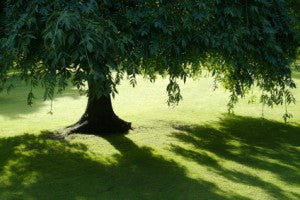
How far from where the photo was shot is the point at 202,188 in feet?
28.6

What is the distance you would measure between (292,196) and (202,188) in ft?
5.61

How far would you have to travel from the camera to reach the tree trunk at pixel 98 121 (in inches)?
509

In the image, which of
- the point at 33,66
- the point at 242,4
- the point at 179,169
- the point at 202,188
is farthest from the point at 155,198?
the point at 242,4

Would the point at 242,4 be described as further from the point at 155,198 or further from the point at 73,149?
the point at 73,149

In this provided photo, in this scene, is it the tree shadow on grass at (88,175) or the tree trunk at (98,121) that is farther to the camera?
the tree trunk at (98,121)

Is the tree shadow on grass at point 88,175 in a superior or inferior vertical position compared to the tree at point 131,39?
inferior

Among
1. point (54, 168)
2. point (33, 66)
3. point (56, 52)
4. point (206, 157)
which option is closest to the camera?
point (56, 52)

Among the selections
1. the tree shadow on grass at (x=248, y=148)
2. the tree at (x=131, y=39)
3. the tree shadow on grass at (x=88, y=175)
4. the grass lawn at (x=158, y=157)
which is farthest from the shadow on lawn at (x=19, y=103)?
the tree at (x=131, y=39)

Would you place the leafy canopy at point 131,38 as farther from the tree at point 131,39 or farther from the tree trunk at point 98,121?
the tree trunk at point 98,121

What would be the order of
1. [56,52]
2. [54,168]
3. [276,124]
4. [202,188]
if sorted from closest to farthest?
1. [56,52]
2. [202,188]
3. [54,168]
4. [276,124]

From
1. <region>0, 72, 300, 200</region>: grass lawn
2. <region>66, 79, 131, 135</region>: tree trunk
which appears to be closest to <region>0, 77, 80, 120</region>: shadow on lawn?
<region>0, 72, 300, 200</region>: grass lawn

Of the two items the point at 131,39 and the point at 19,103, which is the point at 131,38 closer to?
the point at 131,39

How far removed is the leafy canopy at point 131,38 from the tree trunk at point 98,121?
4.13 m

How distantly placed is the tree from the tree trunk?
13.5 feet
